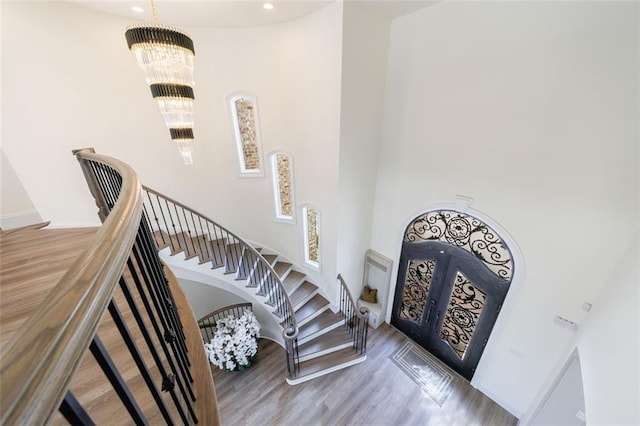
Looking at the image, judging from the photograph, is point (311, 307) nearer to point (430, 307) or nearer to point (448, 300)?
point (430, 307)

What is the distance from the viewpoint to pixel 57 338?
1.31ft

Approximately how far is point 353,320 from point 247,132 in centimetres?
492

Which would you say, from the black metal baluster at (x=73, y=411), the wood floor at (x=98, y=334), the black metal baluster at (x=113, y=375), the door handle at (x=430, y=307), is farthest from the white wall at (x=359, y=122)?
the black metal baluster at (x=73, y=411)

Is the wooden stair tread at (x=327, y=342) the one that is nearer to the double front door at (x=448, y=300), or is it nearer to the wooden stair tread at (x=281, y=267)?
the double front door at (x=448, y=300)

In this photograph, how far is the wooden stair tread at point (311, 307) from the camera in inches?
215

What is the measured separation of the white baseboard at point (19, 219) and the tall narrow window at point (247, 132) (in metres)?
3.54

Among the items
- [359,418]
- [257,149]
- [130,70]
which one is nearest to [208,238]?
[257,149]

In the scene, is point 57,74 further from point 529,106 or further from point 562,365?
point 562,365

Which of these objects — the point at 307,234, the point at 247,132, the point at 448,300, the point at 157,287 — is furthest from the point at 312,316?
the point at 157,287

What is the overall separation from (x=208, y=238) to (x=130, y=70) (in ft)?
11.9

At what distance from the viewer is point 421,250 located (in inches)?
187

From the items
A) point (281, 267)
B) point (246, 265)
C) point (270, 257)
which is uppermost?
point (246, 265)

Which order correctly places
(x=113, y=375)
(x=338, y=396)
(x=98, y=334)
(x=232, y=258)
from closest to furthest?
1. (x=113, y=375)
2. (x=98, y=334)
3. (x=338, y=396)
4. (x=232, y=258)

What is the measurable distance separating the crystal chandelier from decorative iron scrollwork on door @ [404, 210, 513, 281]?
4.17 m
